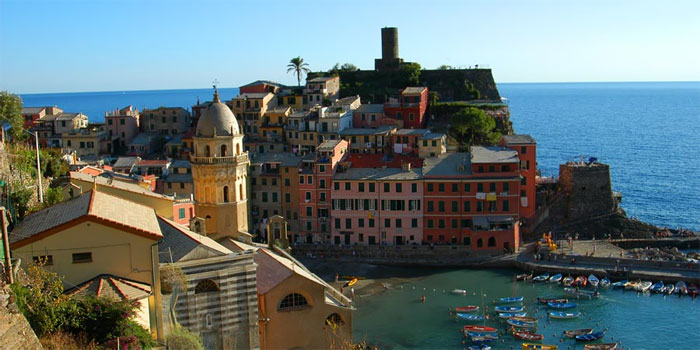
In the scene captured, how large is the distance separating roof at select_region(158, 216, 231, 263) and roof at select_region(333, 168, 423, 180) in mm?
34658

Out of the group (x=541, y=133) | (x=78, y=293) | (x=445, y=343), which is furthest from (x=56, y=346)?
(x=541, y=133)

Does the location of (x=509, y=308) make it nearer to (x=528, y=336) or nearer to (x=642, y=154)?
(x=528, y=336)

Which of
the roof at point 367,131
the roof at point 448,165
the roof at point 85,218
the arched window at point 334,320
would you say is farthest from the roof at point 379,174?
the roof at point 85,218

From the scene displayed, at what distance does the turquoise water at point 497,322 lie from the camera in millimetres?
43625

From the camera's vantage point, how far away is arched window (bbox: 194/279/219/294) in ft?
82.6

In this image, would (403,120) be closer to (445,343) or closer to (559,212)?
(559,212)

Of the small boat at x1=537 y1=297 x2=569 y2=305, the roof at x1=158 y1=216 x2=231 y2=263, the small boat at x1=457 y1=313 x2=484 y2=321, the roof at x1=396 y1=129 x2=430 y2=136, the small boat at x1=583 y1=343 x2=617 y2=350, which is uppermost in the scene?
the roof at x1=396 y1=129 x2=430 y2=136

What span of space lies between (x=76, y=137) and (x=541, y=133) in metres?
106

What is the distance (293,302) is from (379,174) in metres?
31.8

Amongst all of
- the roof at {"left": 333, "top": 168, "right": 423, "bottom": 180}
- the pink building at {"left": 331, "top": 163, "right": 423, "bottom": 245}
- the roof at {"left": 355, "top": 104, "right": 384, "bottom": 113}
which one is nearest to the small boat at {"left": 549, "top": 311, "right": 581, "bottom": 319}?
the pink building at {"left": 331, "top": 163, "right": 423, "bottom": 245}

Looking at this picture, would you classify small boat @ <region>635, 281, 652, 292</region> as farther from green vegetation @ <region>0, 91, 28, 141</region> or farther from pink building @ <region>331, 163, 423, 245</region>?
green vegetation @ <region>0, 91, 28, 141</region>

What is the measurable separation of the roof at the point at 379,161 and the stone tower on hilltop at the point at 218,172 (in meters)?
29.3

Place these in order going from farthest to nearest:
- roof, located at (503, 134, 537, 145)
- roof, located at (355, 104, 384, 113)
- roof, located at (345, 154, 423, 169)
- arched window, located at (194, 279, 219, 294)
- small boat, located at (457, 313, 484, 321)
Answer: roof, located at (355, 104, 384, 113)
roof, located at (345, 154, 423, 169)
roof, located at (503, 134, 537, 145)
small boat, located at (457, 313, 484, 321)
arched window, located at (194, 279, 219, 294)

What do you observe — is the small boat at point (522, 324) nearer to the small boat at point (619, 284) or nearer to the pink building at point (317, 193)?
the small boat at point (619, 284)
